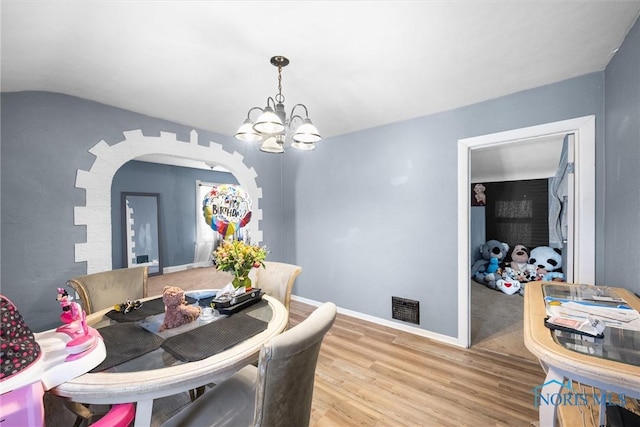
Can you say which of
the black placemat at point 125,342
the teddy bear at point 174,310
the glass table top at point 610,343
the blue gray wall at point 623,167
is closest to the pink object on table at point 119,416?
the black placemat at point 125,342

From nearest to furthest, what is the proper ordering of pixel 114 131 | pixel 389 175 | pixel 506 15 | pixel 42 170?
pixel 506 15 < pixel 42 170 < pixel 114 131 < pixel 389 175

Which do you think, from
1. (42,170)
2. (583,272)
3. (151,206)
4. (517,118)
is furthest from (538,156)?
(151,206)

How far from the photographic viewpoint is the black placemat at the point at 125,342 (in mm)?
1040

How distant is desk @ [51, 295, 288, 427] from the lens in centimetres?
89

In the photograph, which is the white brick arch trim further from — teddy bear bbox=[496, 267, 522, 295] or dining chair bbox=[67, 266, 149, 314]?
teddy bear bbox=[496, 267, 522, 295]

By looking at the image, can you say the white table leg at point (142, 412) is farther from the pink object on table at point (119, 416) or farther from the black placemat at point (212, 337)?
the black placemat at point (212, 337)

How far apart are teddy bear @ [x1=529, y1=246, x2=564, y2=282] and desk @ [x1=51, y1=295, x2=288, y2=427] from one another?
4933 mm

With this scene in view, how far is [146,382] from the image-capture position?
3.01 ft

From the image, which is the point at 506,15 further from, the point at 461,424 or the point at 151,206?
the point at 151,206

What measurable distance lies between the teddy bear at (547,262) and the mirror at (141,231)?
7.24 m

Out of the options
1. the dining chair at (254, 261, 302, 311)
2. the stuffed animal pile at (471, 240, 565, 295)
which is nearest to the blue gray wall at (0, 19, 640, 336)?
the dining chair at (254, 261, 302, 311)

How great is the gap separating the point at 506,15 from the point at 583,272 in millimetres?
1905

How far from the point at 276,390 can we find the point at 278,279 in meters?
1.26

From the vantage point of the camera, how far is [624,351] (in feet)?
2.68
